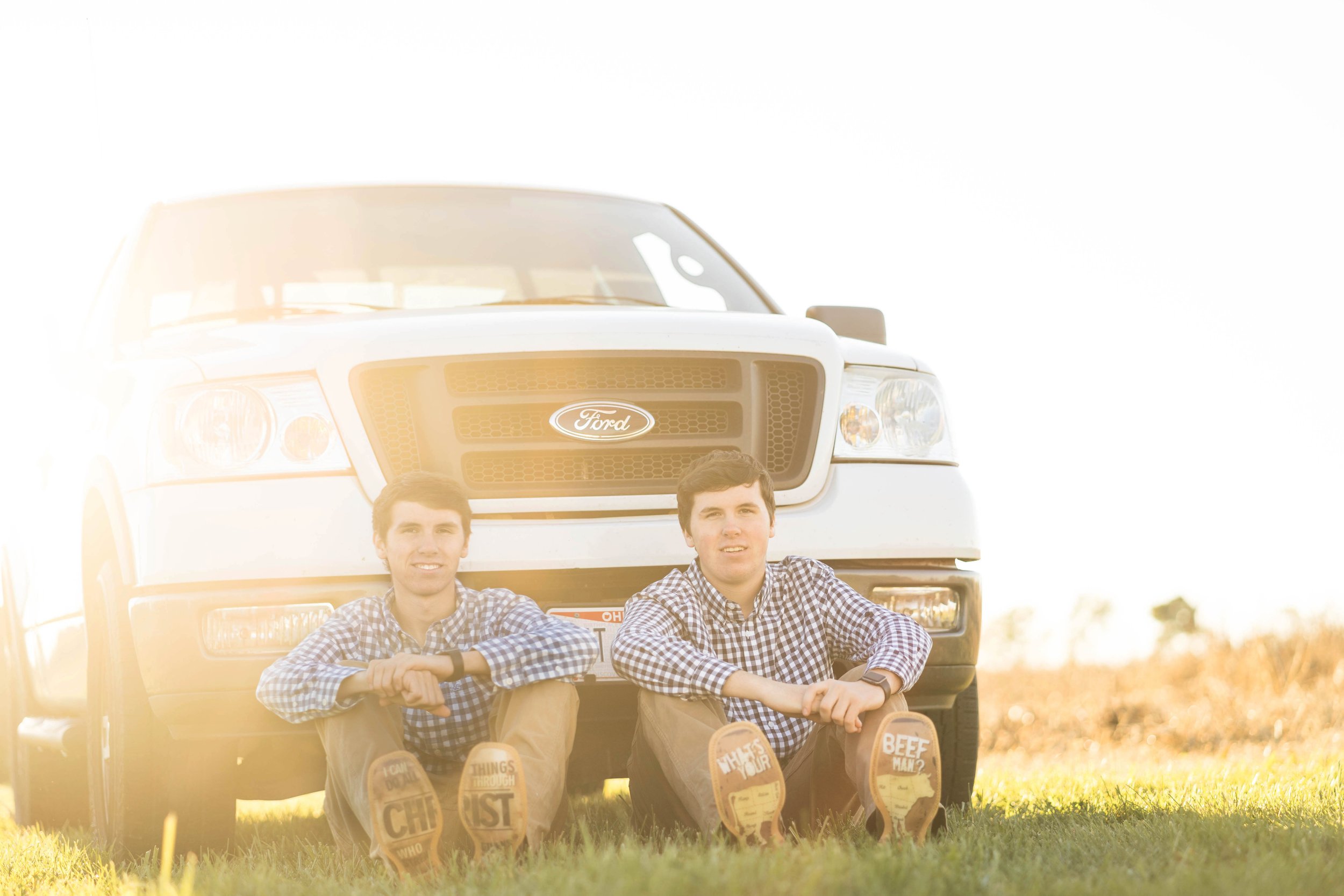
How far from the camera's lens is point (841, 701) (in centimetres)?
367

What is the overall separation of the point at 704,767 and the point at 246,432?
4.79 ft

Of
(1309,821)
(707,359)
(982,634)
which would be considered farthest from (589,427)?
(1309,821)

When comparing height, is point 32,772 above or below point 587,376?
below

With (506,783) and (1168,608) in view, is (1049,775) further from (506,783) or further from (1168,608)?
(1168,608)

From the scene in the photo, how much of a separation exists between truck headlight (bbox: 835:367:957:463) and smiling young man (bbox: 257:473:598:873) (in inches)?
41.2

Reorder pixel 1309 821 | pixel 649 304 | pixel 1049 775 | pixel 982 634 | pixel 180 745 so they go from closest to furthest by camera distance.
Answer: pixel 1309 821 → pixel 180 745 → pixel 982 634 → pixel 649 304 → pixel 1049 775

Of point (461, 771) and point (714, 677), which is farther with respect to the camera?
point (461, 771)

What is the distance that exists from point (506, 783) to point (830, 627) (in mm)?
1036

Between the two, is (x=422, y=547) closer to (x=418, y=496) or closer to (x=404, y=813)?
(x=418, y=496)

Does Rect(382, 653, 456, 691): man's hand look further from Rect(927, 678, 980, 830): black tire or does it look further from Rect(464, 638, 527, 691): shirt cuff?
Rect(927, 678, 980, 830): black tire

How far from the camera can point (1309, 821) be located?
3795 mm

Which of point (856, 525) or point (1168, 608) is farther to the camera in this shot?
point (1168, 608)

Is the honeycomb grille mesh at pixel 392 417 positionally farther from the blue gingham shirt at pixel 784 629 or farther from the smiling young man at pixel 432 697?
the blue gingham shirt at pixel 784 629

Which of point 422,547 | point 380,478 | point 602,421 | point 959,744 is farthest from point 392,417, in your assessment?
point 959,744
